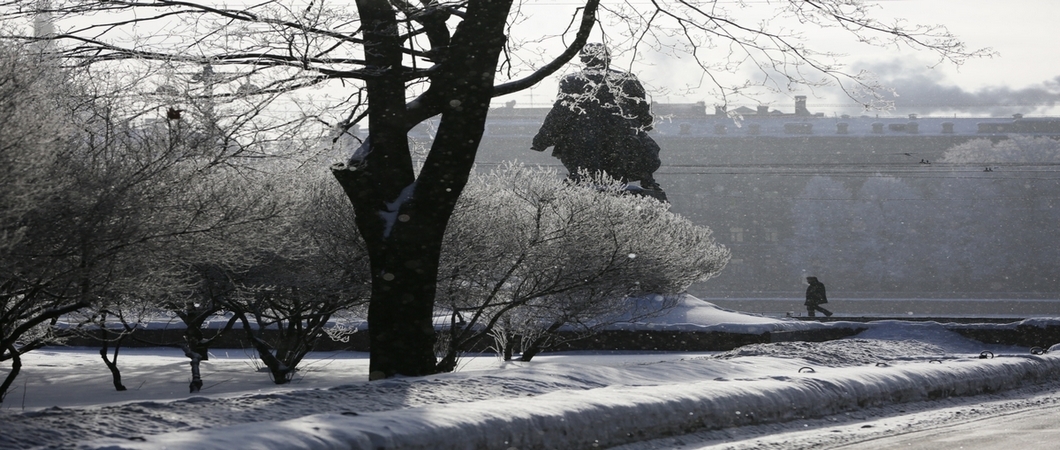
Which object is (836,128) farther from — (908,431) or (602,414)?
(602,414)

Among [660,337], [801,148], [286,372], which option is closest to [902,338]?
[660,337]

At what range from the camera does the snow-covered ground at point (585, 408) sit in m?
5.84

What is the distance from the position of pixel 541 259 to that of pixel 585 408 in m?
9.32

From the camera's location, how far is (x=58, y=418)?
6.23 metres

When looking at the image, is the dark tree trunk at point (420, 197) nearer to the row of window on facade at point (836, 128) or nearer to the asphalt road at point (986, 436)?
the asphalt road at point (986, 436)

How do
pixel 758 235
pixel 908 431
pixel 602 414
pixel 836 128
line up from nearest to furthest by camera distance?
1. pixel 602 414
2. pixel 908 431
3. pixel 758 235
4. pixel 836 128

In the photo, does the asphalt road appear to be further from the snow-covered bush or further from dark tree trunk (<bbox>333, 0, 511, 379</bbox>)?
the snow-covered bush

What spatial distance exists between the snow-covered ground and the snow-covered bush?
3.96 metres

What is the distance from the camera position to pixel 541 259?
16.4m

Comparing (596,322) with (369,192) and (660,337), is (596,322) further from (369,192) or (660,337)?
(369,192)

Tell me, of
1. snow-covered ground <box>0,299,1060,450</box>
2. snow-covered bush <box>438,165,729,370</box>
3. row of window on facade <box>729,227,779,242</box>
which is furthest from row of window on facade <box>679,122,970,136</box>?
snow-covered ground <box>0,299,1060,450</box>

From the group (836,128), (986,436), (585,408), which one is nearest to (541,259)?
(585,408)

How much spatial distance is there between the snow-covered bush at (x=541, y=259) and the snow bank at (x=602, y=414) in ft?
18.8

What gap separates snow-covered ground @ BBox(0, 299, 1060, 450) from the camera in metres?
5.84
